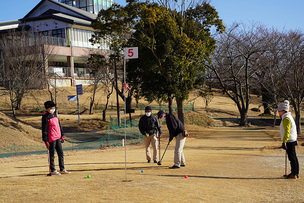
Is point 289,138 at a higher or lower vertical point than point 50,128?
lower

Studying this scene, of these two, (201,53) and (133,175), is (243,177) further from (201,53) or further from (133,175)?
(201,53)

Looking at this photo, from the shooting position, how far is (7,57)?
3272 centimetres

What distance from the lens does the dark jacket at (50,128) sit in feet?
26.6

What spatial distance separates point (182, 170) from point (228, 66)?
26.5 meters

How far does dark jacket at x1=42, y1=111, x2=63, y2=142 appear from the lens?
26.6 feet

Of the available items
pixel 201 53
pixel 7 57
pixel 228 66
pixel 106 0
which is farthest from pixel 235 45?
pixel 106 0

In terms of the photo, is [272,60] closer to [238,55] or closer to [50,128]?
[238,55]

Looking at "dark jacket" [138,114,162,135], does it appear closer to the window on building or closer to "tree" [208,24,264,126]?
"tree" [208,24,264,126]

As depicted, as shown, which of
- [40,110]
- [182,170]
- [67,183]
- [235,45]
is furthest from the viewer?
[40,110]

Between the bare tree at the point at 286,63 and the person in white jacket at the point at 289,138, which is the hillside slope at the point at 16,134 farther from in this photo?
the bare tree at the point at 286,63

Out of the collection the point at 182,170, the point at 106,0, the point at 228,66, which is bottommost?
the point at 182,170

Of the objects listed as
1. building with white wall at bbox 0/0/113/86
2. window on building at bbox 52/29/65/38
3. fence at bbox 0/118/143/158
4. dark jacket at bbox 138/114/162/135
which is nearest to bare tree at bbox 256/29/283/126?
fence at bbox 0/118/143/158

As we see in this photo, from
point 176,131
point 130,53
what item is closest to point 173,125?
point 176,131

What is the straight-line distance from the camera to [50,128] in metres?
8.22
